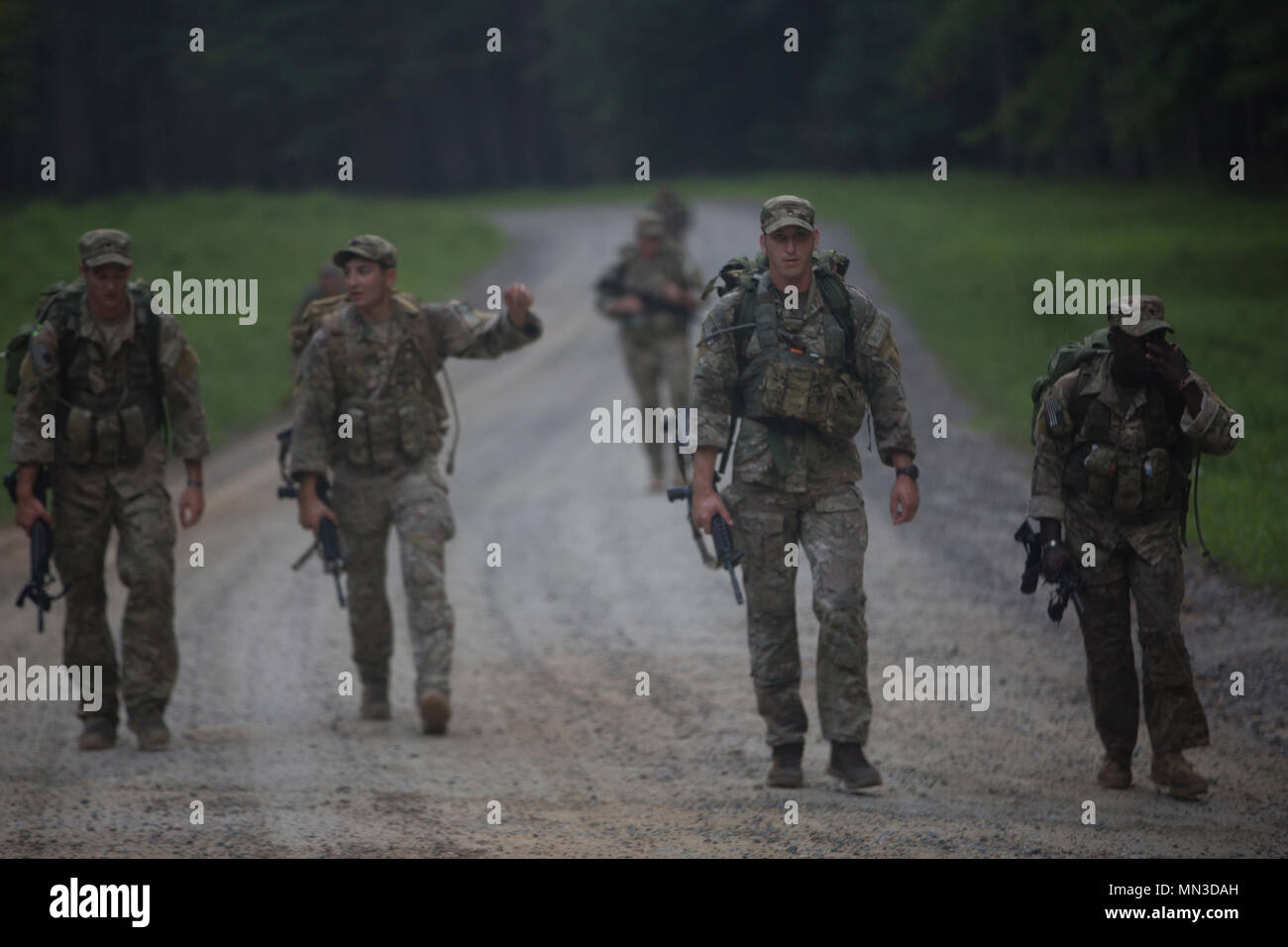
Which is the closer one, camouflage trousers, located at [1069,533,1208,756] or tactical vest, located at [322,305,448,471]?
camouflage trousers, located at [1069,533,1208,756]

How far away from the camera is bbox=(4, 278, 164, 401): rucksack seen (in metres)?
7.68

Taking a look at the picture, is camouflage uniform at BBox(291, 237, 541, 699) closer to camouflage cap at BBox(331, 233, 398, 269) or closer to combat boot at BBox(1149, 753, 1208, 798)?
camouflage cap at BBox(331, 233, 398, 269)

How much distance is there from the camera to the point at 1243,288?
22.8 metres

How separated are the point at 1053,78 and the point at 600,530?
32.9m

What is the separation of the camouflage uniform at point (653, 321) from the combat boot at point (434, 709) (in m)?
5.92

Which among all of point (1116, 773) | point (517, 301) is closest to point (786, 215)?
point (517, 301)

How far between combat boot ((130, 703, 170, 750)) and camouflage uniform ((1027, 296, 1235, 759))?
4.35 metres

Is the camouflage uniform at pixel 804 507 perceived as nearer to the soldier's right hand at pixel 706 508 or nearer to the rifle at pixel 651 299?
the soldier's right hand at pixel 706 508

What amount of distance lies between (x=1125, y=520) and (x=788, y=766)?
1755 mm

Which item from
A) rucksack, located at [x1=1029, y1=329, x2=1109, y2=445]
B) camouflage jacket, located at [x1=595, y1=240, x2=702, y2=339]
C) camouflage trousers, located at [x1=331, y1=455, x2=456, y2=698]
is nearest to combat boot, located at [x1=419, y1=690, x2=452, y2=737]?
camouflage trousers, located at [x1=331, y1=455, x2=456, y2=698]

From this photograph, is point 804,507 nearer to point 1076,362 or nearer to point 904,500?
point 904,500

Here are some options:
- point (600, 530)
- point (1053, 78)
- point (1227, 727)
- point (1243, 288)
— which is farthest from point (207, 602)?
point (1053, 78)

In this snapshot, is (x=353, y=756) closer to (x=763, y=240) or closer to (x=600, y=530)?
(x=763, y=240)

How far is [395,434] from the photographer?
8.03m
